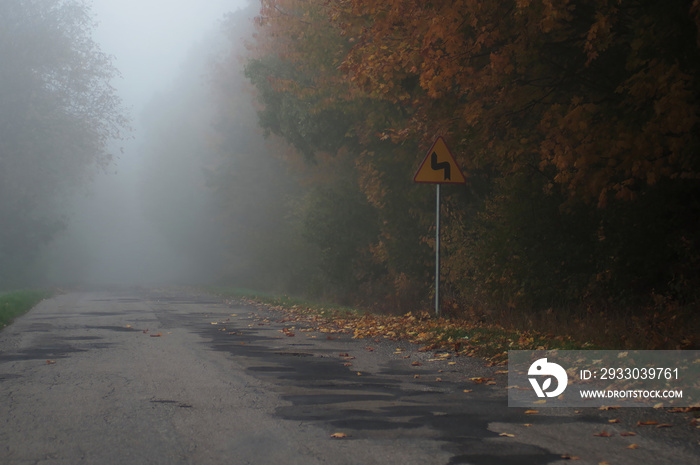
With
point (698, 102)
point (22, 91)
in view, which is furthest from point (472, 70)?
point (22, 91)

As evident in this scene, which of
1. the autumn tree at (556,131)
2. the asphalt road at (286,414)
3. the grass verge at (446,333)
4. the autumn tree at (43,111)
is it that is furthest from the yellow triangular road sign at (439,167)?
the autumn tree at (43,111)

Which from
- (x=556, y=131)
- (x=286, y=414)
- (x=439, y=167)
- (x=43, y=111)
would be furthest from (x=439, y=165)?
(x=43, y=111)

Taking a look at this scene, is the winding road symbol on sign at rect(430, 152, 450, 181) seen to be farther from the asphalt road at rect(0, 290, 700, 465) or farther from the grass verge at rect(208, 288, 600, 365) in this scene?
the asphalt road at rect(0, 290, 700, 465)

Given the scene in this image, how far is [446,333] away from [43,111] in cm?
3658

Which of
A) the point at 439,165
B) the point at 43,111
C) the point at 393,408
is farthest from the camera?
the point at 43,111

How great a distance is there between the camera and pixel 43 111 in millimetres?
43031

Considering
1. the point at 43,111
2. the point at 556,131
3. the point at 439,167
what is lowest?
the point at 439,167

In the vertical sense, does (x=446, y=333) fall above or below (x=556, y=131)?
below

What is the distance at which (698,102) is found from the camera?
11148 millimetres

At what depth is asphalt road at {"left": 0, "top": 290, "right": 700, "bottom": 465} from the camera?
564 cm

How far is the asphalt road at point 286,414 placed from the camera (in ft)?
18.5

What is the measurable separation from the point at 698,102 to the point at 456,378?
5706mm

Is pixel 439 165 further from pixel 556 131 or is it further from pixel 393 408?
pixel 393 408

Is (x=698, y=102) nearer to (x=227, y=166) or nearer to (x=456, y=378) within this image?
(x=456, y=378)
